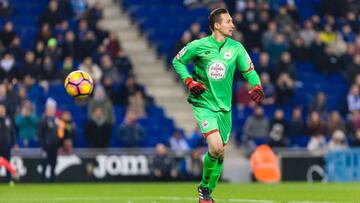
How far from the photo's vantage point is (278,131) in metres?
27.0

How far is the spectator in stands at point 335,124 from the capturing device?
2788 centimetres

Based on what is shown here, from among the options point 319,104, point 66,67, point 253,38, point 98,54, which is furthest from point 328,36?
point 66,67

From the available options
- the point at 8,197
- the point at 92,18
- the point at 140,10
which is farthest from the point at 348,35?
the point at 8,197

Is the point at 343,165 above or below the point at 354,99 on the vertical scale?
below

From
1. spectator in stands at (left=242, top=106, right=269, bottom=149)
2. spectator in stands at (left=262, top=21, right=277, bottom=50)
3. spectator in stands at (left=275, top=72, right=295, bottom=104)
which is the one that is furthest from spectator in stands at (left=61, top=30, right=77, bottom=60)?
spectator in stands at (left=262, top=21, right=277, bottom=50)

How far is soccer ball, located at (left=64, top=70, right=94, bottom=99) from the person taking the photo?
53.5 feet

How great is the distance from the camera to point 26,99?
2514 centimetres

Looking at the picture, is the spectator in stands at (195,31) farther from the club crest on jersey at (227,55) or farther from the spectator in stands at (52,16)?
the club crest on jersey at (227,55)

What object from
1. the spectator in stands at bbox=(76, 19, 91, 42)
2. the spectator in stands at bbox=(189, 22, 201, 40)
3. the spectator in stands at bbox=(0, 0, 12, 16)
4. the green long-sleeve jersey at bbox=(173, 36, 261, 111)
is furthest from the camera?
the spectator in stands at bbox=(189, 22, 201, 40)

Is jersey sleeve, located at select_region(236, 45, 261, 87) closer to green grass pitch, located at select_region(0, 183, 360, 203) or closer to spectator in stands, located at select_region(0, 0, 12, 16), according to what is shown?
green grass pitch, located at select_region(0, 183, 360, 203)

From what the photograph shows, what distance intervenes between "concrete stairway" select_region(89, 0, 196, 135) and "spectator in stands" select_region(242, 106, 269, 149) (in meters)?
2.04

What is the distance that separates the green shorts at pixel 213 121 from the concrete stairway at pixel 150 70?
1503cm

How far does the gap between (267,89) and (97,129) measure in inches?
205

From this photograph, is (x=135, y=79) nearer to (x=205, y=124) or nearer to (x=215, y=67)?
(x=215, y=67)
